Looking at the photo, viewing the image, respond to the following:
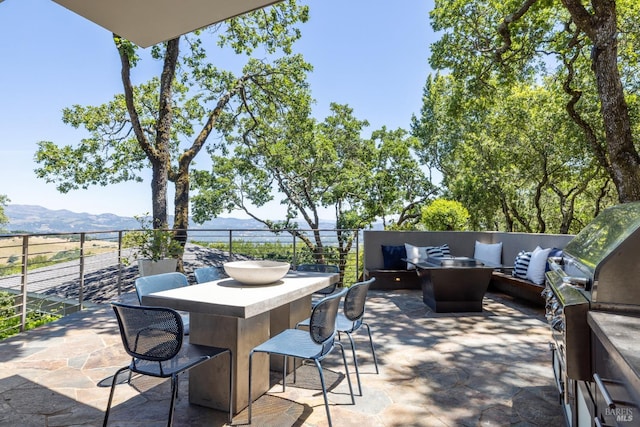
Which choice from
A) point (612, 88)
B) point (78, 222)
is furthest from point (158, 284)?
point (78, 222)

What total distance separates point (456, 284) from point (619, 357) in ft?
12.7

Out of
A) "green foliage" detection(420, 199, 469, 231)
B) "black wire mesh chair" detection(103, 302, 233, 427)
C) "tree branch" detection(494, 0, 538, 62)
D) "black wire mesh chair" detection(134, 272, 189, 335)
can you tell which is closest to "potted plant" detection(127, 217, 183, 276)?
"black wire mesh chair" detection(134, 272, 189, 335)

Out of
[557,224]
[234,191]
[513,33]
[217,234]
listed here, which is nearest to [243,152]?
[234,191]

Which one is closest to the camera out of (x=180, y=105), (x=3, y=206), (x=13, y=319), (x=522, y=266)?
(x=522, y=266)

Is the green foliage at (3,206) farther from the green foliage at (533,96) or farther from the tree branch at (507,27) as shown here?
the tree branch at (507,27)

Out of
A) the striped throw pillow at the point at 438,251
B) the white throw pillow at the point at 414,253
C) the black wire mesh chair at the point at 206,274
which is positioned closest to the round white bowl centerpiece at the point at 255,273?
the black wire mesh chair at the point at 206,274

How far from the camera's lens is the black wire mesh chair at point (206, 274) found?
114 inches

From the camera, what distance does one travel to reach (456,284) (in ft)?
15.0

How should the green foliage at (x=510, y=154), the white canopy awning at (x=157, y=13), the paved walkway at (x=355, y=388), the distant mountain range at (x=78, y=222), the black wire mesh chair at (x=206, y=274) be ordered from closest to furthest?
the paved walkway at (x=355, y=388) < the white canopy awning at (x=157, y=13) < the black wire mesh chair at (x=206, y=274) < the distant mountain range at (x=78, y=222) < the green foliage at (x=510, y=154)

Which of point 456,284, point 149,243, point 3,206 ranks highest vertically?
point 3,206

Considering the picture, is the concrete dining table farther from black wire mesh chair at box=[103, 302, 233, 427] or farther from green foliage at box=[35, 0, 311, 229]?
green foliage at box=[35, 0, 311, 229]

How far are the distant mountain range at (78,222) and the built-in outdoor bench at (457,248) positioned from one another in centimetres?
255

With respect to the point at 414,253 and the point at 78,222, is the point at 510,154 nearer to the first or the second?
the point at 414,253

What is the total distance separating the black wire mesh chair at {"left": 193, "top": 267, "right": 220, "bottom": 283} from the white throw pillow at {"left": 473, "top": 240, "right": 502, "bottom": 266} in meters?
4.70
